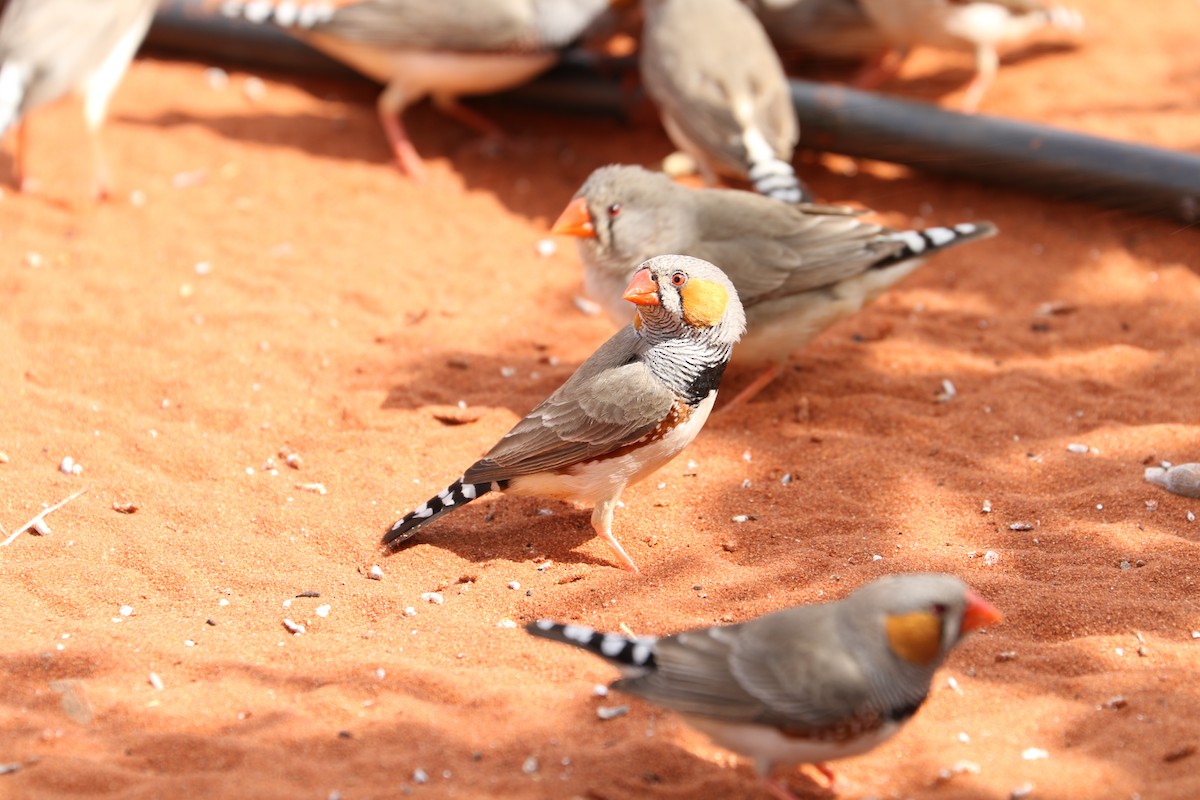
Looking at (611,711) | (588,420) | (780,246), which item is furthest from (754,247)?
(611,711)

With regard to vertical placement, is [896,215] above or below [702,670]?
below

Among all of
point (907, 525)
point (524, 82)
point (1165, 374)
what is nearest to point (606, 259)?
point (907, 525)

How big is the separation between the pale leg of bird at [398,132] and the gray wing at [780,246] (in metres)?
2.65

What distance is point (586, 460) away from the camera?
3.98 meters

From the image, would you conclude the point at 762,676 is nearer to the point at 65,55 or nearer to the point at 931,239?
the point at 931,239

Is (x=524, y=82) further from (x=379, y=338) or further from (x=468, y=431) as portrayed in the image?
(x=468, y=431)

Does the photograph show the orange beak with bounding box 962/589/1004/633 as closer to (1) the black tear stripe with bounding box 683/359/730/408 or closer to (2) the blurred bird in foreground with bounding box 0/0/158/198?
(1) the black tear stripe with bounding box 683/359/730/408

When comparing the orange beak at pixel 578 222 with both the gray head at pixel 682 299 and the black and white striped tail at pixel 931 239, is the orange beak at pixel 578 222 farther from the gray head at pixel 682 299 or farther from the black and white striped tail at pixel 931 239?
the black and white striped tail at pixel 931 239

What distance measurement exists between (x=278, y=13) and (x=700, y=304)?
4513 millimetres

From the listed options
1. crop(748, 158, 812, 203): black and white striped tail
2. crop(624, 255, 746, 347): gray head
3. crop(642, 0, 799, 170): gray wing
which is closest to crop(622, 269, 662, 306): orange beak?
crop(624, 255, 746, 347): gray head

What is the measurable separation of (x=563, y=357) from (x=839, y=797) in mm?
2809

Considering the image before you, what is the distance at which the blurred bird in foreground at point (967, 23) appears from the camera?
22.6ft

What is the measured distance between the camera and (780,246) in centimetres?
496

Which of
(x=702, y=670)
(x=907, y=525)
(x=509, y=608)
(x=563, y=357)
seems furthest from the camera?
(x=563, y=357)
